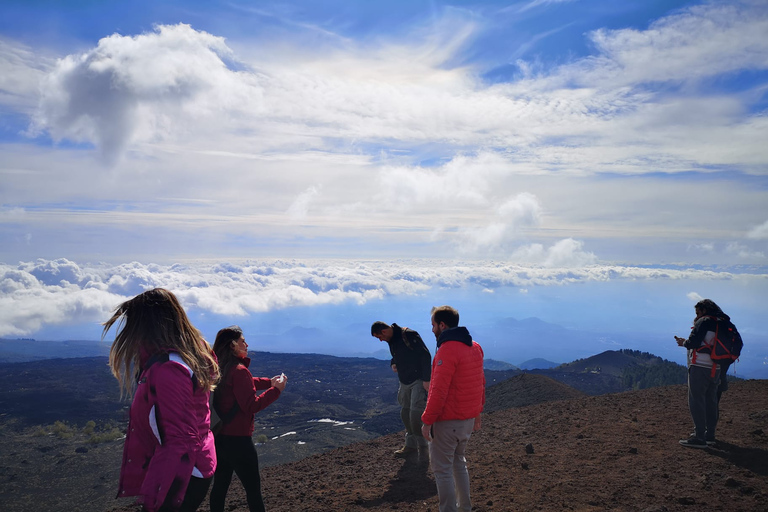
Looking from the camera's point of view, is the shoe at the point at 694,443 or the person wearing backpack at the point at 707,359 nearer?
the person wearing backpack at the point at 707,359

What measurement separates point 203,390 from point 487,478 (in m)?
5.19

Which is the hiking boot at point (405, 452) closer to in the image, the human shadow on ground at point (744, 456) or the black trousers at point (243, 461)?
the black trousers at point (243, 461)

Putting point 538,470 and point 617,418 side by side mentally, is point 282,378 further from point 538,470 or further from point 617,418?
point 617,418

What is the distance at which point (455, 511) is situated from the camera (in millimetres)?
4867

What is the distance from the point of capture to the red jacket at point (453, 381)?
475cm

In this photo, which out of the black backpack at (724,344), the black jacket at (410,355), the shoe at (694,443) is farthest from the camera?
the shoe at (694,443)

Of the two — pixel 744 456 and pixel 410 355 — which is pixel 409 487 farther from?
pixel 744 456

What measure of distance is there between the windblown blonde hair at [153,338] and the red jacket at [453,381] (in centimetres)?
228

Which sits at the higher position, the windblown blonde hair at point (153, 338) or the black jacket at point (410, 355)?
the windblown blonde hair at point (153, 338)

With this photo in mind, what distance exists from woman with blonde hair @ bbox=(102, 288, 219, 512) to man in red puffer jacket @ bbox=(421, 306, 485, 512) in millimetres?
2234

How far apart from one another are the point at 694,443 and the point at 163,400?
7788 mm

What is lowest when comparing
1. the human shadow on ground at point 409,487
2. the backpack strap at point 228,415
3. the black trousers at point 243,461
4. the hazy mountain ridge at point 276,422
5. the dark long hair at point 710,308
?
the hazy mountain ridge at point 276,422

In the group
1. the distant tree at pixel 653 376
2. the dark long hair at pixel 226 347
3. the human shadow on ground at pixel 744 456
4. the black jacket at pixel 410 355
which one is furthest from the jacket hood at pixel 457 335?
the distant tree at pixel 653 376

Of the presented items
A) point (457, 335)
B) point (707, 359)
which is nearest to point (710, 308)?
point (707, 359)
